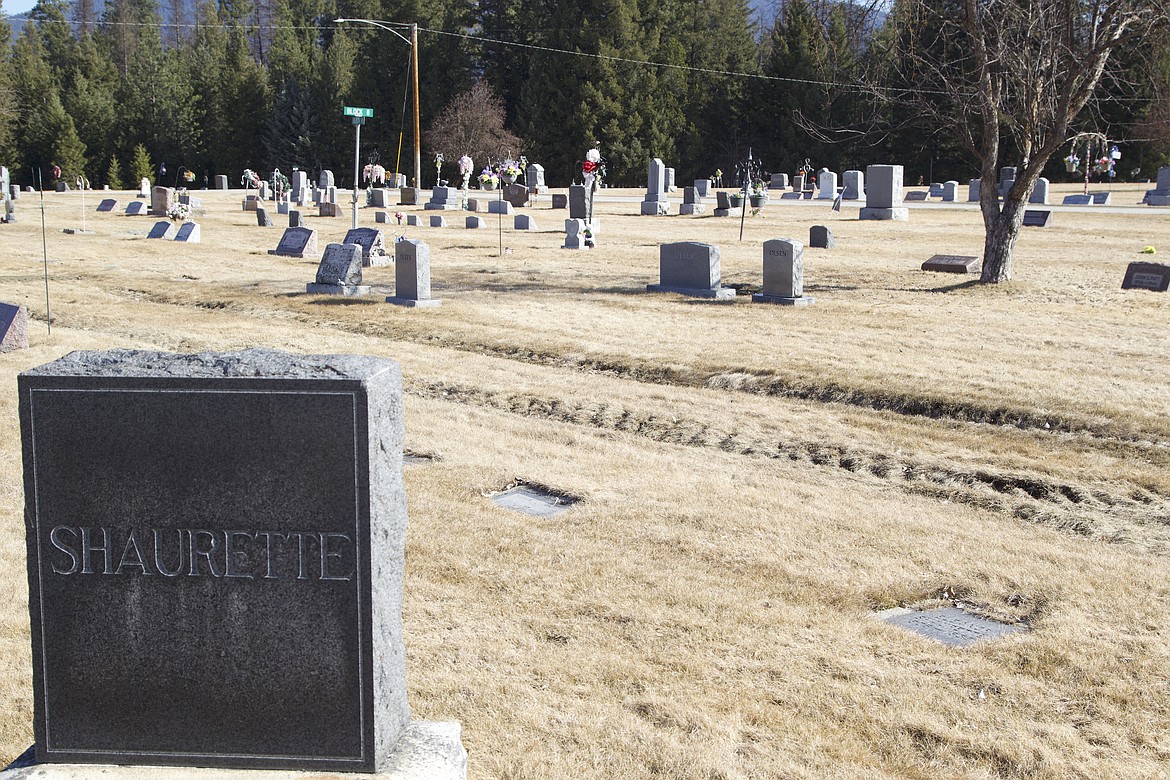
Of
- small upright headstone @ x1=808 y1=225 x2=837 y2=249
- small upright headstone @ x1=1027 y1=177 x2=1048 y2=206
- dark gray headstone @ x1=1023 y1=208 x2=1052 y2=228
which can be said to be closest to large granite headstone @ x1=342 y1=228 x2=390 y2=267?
small upright headstone @ x1=808 y1=225 x2=837 y2=249

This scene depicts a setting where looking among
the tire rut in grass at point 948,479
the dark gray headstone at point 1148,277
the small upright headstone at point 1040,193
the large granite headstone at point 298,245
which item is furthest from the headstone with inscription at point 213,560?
the small upright headstone at point 1040,193

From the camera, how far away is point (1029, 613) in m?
5.66

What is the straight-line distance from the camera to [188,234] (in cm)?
2916

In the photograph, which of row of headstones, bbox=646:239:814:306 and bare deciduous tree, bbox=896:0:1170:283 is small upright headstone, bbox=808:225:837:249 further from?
row of headstones, bbox=646:239:814:306

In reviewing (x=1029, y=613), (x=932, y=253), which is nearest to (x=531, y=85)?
(x=932, y=253)

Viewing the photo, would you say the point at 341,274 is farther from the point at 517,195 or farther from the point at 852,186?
the point at 852,186

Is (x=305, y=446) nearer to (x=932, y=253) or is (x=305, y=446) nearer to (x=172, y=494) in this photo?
(x=172, y=494)

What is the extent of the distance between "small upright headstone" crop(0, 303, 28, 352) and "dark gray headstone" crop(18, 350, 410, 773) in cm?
1067

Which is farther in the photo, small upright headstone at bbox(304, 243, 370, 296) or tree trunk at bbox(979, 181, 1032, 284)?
tree trunk at bbox(979, 181, 1032, 284)

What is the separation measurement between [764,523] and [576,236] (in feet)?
68.6

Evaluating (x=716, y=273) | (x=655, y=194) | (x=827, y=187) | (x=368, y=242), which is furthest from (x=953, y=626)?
(x=827, y=187)

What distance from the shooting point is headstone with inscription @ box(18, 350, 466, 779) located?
11.1ft

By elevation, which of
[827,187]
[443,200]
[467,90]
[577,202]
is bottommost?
[577,202]

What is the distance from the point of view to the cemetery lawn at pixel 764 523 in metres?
4.49
